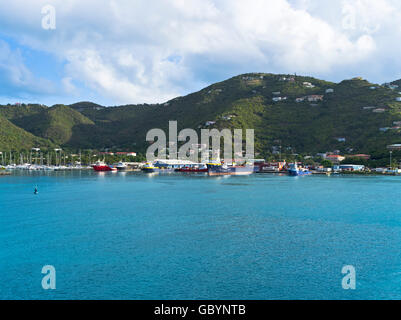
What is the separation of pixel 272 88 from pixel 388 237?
6461 inches

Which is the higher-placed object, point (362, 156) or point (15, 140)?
point (15, 140)

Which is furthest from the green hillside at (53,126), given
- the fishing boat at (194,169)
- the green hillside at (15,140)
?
the fishing boat at (194,169)

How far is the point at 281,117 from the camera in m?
148

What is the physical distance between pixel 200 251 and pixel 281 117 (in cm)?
13433

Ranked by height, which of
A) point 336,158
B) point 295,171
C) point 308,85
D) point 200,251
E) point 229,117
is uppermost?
point 308,85

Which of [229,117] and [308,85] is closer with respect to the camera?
[229,117]

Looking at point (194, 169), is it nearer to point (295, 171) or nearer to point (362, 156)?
point (295, 171)

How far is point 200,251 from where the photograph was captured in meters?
19.7

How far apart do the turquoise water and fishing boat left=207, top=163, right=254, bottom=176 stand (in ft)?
220

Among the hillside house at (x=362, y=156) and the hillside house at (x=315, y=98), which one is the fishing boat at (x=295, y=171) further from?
the hillside house at (x=315, y=98)

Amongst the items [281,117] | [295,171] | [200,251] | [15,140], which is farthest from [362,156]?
[15,140]

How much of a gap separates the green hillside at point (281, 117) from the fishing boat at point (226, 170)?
24052mm

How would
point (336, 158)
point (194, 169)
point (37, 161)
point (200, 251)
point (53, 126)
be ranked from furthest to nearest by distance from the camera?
point (53, 126) < point (37, 161) < point (194, 169) < point (336, 158) < point (200, 251)

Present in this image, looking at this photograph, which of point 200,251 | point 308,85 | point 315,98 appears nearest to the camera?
point 200,251
